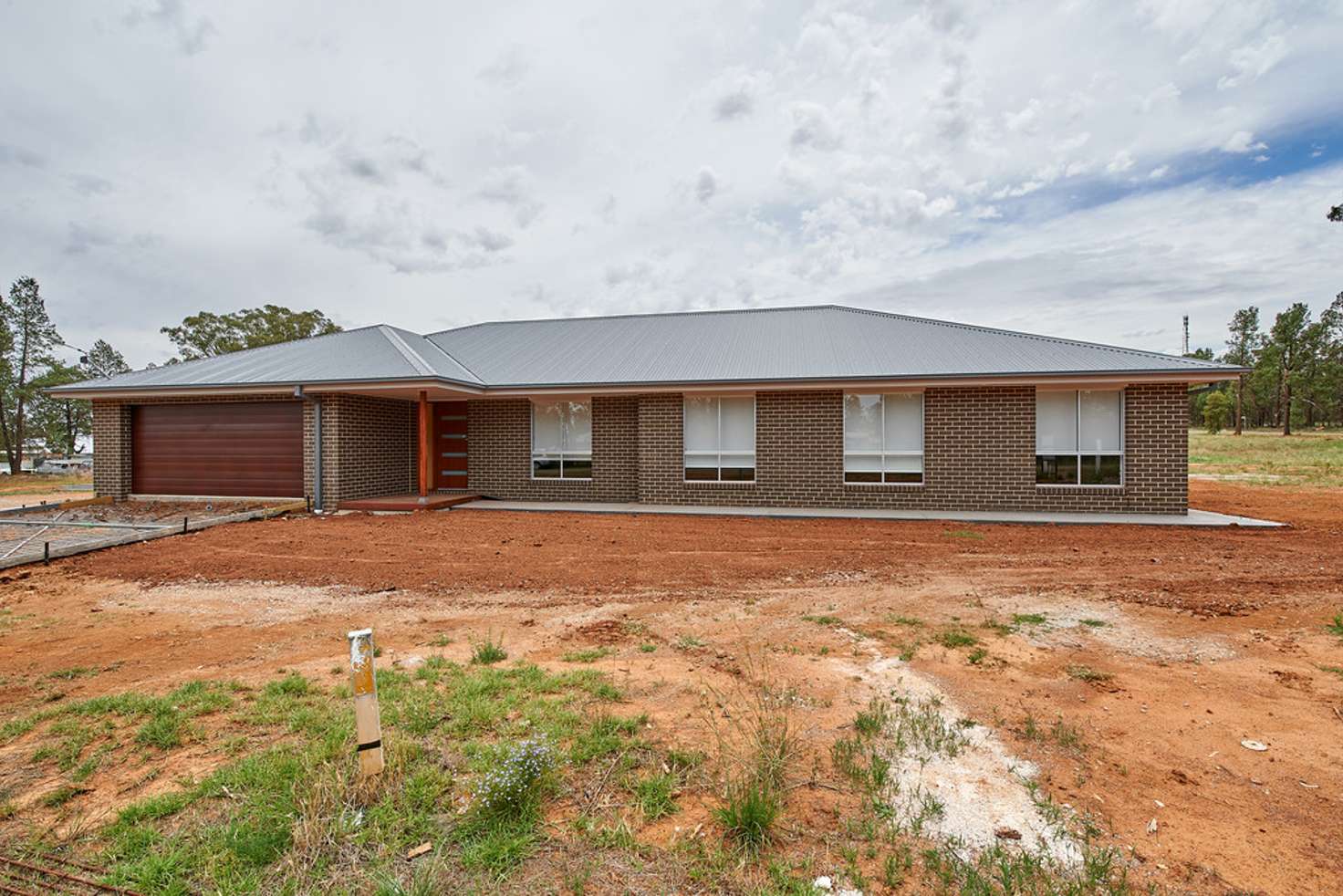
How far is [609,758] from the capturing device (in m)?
3.32

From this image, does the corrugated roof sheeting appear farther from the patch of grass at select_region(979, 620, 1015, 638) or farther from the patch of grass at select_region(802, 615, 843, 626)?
the patch of grass at select_region(802, 615, 843, 626)

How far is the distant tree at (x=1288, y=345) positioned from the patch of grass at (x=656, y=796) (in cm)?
6700

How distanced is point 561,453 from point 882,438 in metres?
7.53

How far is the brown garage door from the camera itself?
1439cm

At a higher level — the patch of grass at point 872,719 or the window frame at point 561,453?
the window frame at point 561,453

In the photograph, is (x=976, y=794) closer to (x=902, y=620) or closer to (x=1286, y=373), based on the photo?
(x=902, y=620)

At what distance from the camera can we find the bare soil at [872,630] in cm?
297

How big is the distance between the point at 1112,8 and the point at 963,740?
13.7 metres

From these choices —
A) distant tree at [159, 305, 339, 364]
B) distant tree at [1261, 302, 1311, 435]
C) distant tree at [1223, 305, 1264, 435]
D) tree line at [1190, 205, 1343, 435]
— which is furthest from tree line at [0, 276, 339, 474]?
distant tree at [1223, 305, 1264, 435]

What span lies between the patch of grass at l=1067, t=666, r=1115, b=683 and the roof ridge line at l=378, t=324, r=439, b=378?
11916 millimetres

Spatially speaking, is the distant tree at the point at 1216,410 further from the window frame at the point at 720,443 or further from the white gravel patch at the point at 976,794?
the white gravel patch at the point at 976,794

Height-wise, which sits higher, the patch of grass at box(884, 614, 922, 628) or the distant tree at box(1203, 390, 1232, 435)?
the distant tree at box(1203, 390, 1232, 435)

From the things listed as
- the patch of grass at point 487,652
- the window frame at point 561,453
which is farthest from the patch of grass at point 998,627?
the window frame at point 561,453

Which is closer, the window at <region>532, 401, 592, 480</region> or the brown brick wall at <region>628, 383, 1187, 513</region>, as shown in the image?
the brown brick wall at <region>628, 383, 1187, 513</region>
